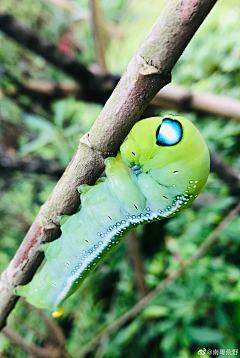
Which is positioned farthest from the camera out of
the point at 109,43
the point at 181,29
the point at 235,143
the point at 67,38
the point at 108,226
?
the point at 109,43

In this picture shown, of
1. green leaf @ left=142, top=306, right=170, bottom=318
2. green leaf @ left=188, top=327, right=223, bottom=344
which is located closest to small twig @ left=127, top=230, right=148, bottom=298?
green leaf @ left=142, top=306, right=170, bottom=318

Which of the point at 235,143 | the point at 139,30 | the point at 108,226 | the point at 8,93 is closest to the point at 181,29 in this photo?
the point at 108,226

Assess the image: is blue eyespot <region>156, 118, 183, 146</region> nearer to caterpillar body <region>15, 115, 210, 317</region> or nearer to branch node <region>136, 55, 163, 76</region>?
caterpillar body <region>15, 115, 210, 317</region>

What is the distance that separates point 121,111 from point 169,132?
0.58 ft

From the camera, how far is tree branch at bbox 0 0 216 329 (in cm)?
43

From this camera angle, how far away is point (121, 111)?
0.55 m

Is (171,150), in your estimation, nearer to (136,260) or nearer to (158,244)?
(136,260)

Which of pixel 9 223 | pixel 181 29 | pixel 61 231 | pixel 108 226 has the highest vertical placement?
pixel 181 29

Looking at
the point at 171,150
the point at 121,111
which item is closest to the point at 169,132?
the point at 171,150

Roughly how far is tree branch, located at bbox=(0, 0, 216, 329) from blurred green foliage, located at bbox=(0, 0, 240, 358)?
1.01 meters

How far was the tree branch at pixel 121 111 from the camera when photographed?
1.42 feet

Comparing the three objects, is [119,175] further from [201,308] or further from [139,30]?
[139,30]

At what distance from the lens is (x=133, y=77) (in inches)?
20.3

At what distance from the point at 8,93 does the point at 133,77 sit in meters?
2.07
